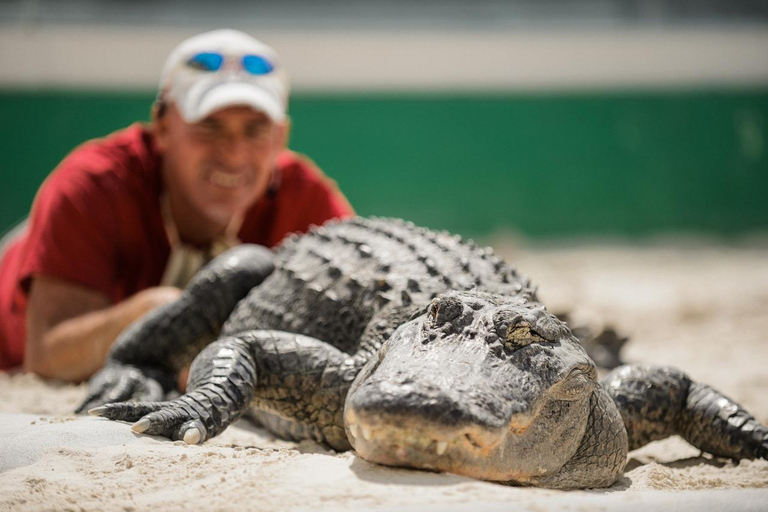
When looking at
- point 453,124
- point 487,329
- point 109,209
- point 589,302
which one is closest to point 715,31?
point 453,124

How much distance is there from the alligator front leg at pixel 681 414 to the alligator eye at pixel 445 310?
2.73 feet

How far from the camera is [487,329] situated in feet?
6.42

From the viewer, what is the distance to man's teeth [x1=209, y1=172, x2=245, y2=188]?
3.93 metres

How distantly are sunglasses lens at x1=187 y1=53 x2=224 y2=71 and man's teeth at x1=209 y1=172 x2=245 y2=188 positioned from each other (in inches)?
21.4

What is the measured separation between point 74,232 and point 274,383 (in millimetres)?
1720

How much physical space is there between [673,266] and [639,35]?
3.57 metres

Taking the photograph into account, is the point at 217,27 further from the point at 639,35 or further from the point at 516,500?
the point at 516,500

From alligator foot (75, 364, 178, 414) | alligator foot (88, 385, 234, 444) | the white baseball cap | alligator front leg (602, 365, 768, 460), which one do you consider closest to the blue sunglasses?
the white baseball cap

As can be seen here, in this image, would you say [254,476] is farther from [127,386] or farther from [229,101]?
[229,101]

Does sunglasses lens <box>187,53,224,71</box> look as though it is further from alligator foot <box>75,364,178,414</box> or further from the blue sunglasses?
alligator foot <box>75,364,178,414</box>

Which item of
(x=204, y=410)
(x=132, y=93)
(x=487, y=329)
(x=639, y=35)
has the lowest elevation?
(x=204, y=410)

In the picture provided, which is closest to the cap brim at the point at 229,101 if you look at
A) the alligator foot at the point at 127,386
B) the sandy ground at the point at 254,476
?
the alligator foot at the point at 127,386

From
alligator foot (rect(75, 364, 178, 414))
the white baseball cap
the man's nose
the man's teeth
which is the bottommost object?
alligator foot (rect(75, 364, 178, 414))

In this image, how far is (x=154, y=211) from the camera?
403 cm
